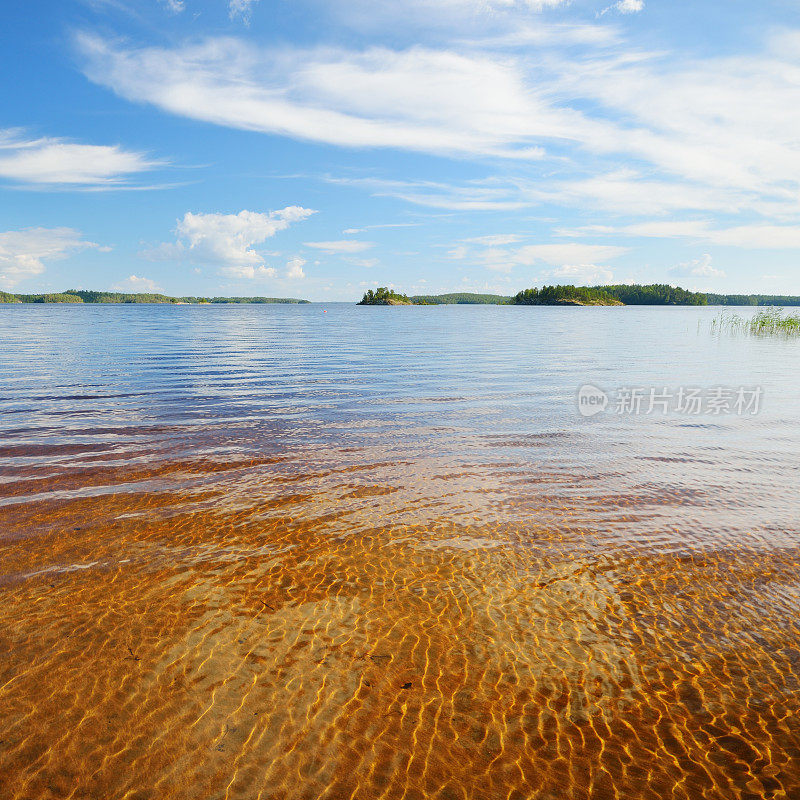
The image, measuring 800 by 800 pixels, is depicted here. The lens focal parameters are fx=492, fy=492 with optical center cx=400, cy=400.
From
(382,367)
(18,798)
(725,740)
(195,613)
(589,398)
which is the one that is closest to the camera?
(18,798)

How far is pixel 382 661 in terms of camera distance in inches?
216

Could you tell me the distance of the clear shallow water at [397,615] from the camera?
435cm

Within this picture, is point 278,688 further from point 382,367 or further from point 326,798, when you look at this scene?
point 382,367

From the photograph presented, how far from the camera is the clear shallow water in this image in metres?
4.35

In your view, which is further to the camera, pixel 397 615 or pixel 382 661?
pixel 397 615

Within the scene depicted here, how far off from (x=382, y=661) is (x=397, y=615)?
810 mm

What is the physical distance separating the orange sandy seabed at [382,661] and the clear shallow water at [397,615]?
3 centimetres

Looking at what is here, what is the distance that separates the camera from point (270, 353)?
3831 centimetres

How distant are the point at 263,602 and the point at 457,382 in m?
18.6

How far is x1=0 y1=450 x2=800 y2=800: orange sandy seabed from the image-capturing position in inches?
168

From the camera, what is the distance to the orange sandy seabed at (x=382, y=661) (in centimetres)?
427

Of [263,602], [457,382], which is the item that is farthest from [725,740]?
[457,382]

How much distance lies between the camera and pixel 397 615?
6.27 meters

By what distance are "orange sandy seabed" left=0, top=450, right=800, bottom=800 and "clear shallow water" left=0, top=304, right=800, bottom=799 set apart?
3cm
